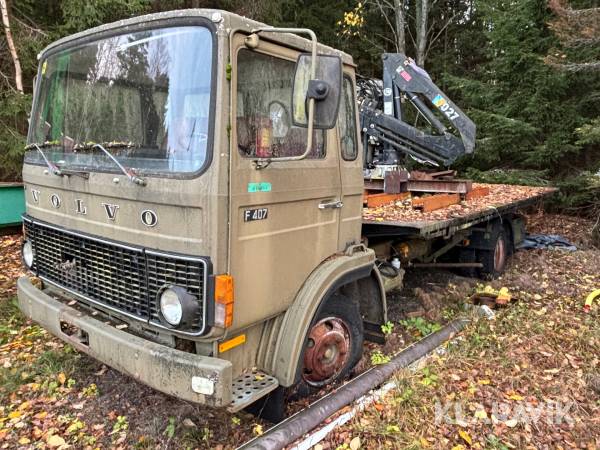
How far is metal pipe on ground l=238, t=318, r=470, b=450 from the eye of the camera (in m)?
2.76

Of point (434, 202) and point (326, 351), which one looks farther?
point (434, 202)

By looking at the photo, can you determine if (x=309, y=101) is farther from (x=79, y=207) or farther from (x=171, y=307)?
(x=79, y=207)

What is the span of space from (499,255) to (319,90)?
5118mm

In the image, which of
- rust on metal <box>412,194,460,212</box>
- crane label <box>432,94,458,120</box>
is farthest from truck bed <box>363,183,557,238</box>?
crane label <box>432,94,458,120</box>

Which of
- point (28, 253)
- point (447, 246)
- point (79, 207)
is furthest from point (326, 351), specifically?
point (447, 246)

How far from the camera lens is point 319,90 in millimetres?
2459

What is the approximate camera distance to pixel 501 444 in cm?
297

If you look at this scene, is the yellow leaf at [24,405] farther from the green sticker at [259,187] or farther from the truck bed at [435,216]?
the truck bed at [435,216]

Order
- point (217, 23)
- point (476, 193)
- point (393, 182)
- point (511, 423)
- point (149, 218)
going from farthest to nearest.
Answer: point (476, 193) → point (393, 182) → point (511, 423) → point (149, 218) → point (217, 23)

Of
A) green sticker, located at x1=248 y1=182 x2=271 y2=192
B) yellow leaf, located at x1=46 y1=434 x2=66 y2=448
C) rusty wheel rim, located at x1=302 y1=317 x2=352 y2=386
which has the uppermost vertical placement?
green sticker, located at x1=248 y1=182 x2=271 y2=192

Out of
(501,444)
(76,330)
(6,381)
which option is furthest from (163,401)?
(501,444)

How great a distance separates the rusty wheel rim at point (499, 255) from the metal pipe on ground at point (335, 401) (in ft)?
8.69

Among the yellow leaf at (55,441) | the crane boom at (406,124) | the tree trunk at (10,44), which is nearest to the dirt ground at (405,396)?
the yellow leaf at (55,441)
